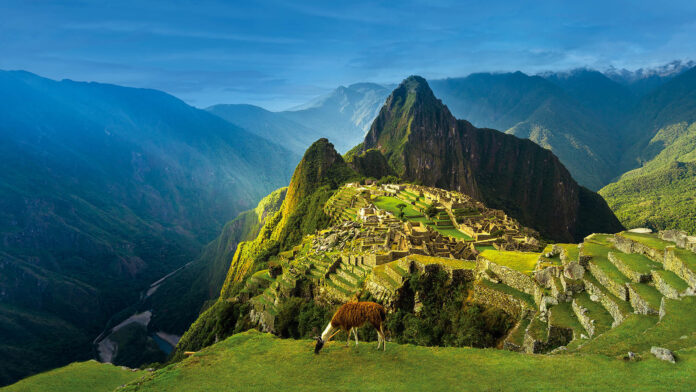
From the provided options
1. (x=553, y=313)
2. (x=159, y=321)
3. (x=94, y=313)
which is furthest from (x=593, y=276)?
(x=94, y=313)

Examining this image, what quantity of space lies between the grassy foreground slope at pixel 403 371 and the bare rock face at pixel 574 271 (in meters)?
8.07

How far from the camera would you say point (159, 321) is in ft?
485

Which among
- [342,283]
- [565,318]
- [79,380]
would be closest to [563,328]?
[565,318]

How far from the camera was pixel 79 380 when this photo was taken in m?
19.1

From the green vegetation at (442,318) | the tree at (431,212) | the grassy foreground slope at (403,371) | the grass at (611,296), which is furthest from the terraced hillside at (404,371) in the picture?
the tree at (431,212)

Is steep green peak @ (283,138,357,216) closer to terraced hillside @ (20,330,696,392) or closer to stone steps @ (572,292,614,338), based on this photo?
stone steps @ (572,292,614,338)

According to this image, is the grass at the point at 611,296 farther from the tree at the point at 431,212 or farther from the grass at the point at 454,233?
the tree at the point at 431,212

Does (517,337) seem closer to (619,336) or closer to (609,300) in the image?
(609,300)

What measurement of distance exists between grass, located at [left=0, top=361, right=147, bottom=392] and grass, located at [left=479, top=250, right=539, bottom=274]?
70.6ft

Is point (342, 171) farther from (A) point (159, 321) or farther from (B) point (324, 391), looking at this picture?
(B) point (324, 391)

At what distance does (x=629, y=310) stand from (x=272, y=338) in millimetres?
14914

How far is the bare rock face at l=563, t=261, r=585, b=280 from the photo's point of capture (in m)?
18.3

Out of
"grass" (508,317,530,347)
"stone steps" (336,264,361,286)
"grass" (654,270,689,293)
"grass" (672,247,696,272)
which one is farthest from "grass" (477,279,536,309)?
"stone steps" (336,264,361,286)

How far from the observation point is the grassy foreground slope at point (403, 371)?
9.57 metres
